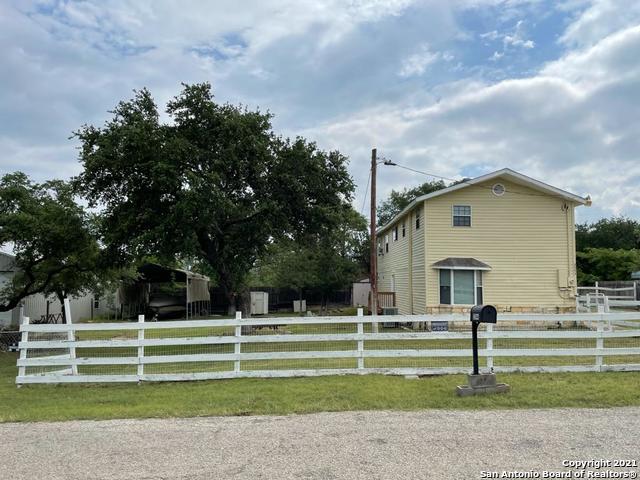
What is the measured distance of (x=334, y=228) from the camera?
2000 centimetres

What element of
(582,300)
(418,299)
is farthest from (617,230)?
(418,299)

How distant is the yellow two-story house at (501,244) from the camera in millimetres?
19625

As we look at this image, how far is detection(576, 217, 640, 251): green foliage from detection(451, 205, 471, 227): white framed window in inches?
1383

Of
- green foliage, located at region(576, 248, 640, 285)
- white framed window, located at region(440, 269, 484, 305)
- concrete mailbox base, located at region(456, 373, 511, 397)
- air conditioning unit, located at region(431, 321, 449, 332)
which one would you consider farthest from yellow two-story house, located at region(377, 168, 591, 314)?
green foliage, located at region(576, 248, 640, 285)

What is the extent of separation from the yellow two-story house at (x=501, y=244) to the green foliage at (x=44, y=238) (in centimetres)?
1252

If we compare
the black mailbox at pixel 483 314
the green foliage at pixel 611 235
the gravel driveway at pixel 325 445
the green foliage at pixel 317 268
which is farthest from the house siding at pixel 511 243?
the green foliage at pixel 611 235

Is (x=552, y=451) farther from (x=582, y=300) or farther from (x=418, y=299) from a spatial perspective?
(x=582, y=300)

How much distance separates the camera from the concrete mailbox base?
739cm

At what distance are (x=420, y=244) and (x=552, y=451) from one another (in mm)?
15925

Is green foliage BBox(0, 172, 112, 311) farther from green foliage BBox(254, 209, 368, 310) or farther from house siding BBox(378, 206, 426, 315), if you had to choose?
green foliage BBox(254, 209, 368, 310)

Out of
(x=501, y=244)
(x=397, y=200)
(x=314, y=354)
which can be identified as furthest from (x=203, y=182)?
(x=397, y=200)

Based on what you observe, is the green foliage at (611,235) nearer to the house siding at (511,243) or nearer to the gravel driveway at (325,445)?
the house siding at (511,243)

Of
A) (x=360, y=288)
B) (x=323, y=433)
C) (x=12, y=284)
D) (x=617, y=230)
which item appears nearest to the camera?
(x=323, y=433)

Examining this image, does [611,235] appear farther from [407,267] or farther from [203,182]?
[203,182]
